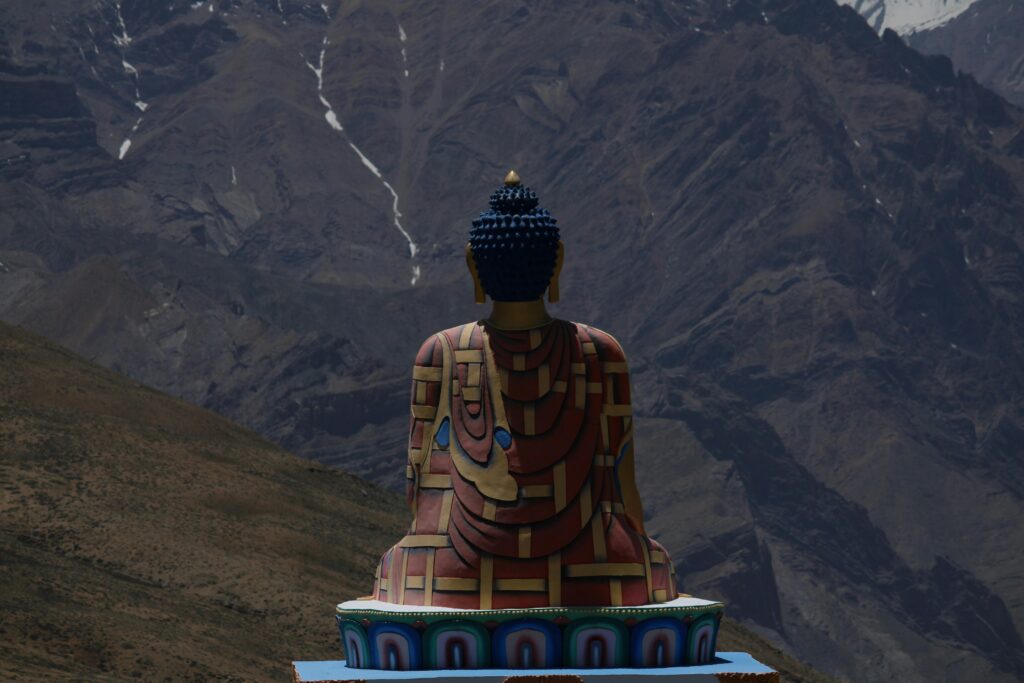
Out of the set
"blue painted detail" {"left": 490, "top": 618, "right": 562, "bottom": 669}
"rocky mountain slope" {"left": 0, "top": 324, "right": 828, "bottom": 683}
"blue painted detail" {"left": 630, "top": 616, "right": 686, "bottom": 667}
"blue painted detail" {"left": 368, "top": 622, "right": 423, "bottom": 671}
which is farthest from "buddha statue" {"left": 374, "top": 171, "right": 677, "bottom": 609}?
"rocky mountain slope" {"left": 0, "top": 324, "right": 828, "bottom": 683}

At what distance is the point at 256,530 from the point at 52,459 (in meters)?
9.06

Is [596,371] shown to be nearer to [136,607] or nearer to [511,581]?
[511,581]

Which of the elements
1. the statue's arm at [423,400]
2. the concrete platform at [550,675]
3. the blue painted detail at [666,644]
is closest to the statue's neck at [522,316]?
the statue's arm at [423,400]

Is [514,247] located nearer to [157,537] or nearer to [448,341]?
[448,341]

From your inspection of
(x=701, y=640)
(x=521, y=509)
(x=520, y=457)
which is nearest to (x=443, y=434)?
(x=520, y=457)

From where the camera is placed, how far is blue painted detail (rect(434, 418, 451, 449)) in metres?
31.1

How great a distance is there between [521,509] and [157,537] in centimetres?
7363

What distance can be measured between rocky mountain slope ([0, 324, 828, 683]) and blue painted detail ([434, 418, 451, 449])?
35402 millimetres

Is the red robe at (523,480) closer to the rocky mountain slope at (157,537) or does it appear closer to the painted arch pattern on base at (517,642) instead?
the painted arch pattern on base at (517,642)

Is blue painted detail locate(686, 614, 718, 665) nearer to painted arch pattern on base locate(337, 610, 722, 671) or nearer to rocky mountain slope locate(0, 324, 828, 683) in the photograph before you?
painted arch pattern on base locate(337, 610, 722, 671)

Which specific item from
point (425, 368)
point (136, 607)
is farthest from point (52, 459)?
point (425, 368)

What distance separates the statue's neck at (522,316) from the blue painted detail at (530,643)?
151 inches

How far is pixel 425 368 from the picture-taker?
103ft

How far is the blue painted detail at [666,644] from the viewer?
2977cm
